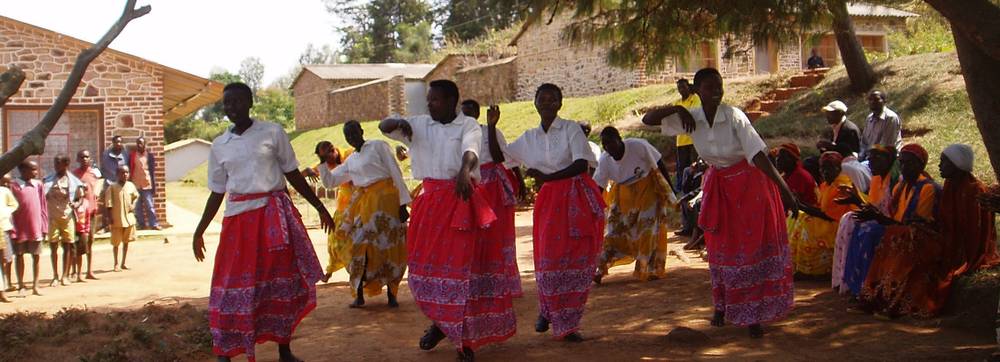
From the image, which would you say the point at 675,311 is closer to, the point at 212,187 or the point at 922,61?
the point at 212,187

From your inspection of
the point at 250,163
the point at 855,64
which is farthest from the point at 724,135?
the point at 855,64

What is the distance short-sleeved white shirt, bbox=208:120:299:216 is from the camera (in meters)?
5.63

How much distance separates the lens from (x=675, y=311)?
23.8 feet

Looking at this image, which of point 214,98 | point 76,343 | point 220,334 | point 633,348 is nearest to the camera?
point 220,334

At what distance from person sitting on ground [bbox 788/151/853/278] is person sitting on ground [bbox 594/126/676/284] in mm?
1154

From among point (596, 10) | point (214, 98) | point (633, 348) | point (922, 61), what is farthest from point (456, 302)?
point (214, 98)

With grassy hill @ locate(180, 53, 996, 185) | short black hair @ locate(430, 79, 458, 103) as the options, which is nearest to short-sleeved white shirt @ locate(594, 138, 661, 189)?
short black hair @ locate(430, 79, 458, 103)

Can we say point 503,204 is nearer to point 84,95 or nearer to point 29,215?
point 29,215

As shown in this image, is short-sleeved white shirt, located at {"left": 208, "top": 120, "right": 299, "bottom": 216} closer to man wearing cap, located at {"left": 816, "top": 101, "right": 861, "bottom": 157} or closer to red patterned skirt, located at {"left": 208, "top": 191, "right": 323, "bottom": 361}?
red patterned skirt, located at {"left": 208, "top": 191, "right": 323, "bottom": 361}

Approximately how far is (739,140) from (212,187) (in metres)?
3.22

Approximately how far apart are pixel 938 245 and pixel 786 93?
48.6ft

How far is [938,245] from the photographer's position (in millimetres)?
6316

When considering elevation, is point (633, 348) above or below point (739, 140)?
below

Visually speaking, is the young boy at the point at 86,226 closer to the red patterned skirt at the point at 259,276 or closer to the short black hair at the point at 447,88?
the red patterned skirt at the point at 259,276
